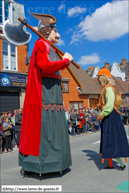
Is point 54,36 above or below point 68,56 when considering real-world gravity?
above

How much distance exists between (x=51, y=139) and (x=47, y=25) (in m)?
1.91

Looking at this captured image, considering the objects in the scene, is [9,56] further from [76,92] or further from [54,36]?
[54,36]

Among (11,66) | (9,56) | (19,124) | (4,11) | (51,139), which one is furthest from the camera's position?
(11,66)

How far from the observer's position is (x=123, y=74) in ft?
134

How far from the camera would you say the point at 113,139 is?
3.49 metres

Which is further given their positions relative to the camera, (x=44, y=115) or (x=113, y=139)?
(x=113, y=139)

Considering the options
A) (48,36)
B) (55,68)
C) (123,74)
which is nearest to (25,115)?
(55,68)

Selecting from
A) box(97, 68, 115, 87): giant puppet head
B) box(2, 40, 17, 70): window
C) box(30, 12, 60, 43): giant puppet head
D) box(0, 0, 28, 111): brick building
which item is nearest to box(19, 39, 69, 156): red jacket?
box(30, 12, 60, 43): giant puppet head

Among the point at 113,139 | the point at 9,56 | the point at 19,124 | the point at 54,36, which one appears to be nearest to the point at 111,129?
the point at 113,139

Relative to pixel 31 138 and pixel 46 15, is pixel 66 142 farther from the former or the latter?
pixel 46 15

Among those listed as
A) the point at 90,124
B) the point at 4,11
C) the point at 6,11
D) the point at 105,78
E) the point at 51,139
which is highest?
the point at 6,11

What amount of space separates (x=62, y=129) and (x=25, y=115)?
26.8 inches

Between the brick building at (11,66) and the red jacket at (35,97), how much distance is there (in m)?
10.5

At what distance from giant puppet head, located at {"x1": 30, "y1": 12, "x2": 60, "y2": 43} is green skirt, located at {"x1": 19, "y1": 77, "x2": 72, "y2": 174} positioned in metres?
0.77
